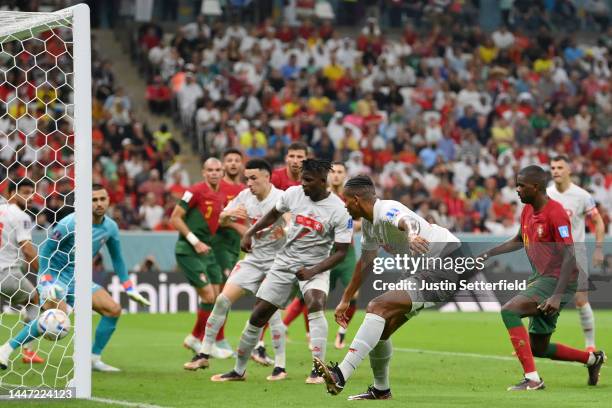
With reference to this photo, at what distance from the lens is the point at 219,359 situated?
13.6 meters

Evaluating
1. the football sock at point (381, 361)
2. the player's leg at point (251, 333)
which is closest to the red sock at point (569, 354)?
the football sock at point (381, 361)

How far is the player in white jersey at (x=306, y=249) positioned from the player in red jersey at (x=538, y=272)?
1550mm

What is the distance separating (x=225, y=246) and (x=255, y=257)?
9.01 feet

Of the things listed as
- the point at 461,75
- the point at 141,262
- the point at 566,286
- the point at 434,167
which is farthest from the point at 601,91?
the point at 566,286

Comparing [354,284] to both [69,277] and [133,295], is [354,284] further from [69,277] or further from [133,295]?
[69,277]

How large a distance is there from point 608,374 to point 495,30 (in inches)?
939

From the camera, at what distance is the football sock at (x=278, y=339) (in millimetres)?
11617

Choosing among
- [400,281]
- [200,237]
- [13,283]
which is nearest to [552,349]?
[400,281]

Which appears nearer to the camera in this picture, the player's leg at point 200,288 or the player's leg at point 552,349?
the player's leg at point 552,349

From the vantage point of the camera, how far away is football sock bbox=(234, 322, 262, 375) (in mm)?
11031

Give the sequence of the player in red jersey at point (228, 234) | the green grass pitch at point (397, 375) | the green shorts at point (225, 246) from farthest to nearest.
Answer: the green shorts at point (225, 246)
the player in red jersey at point (228, 234)
the green grass pitch at point (397, 375)

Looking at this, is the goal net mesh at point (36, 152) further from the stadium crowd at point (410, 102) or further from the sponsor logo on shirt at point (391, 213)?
the stadium crowd at point (410, 102)

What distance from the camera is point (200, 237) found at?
47.3 feet

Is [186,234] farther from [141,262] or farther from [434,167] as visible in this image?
[434,167]
